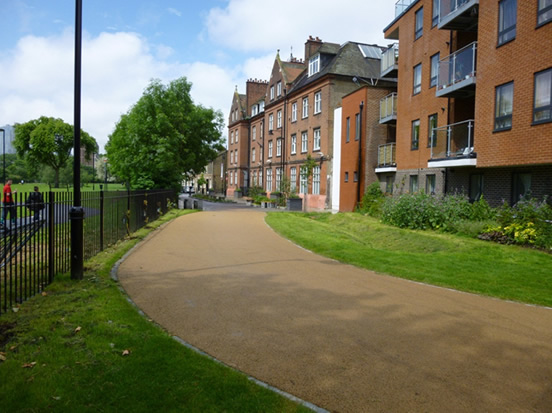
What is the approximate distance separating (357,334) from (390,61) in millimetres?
24519

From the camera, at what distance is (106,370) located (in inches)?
169

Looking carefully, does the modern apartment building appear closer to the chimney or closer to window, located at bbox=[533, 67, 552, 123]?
window, located at bbox=[533, 67, 552, 123]

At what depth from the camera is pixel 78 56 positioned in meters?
7.98

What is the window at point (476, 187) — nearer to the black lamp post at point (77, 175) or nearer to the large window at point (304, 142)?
the black lamp post at point (77, 175)

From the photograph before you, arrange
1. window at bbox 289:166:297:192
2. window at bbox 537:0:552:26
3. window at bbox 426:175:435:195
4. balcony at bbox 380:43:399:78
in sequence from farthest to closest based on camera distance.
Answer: window at bbox 289:166:297:192
balcony at bbox 380:43:399:78
window at bbox 426:175:435:195
window at bbox 537:0:552:26

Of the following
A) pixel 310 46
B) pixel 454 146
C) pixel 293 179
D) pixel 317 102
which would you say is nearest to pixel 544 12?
pixel 454 146

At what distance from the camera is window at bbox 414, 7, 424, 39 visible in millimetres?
23219

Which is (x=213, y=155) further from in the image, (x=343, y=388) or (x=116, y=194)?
(x=343, y=388)

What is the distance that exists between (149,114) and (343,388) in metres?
29.0

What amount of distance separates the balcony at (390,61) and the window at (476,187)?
10.3 m

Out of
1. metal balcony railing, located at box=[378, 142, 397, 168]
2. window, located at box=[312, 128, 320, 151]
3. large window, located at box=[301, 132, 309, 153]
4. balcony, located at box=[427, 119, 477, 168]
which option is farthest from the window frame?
large window, located at box=[301, 132, 309, 153]

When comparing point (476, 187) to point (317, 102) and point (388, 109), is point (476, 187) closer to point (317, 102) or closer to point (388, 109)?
point (388, 109)

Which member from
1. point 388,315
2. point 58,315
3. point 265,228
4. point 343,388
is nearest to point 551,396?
point 343,388

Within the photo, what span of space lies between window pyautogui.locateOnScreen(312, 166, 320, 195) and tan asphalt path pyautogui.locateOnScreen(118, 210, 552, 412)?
26177 mm
